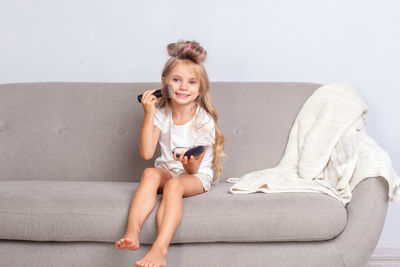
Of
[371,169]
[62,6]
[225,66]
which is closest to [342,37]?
[225,66]

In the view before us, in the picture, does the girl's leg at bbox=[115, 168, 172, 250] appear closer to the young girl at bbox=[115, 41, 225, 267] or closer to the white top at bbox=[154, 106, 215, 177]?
the young girl at bbox=[115, 41, 225, 267]

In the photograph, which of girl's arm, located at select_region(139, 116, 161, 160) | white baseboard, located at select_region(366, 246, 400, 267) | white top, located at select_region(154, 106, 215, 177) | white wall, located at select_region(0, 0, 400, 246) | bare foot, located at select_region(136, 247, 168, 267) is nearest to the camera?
bare foot, located at select_region(136, 247, 168, 267)

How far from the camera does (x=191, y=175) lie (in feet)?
6.84

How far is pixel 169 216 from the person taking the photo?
5.74 feet

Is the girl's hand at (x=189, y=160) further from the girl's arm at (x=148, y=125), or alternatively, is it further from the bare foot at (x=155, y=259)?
the bare foot at (x=155, y=259)

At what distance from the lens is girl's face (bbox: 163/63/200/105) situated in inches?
84.4

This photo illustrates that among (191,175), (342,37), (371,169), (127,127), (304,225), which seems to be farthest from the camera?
(342,37)

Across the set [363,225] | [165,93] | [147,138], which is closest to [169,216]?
[147,138]

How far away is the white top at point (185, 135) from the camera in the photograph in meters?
2.19

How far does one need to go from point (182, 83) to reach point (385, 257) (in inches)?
55.3

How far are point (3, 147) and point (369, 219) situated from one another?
167 cm

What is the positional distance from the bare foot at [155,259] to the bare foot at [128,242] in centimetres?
6

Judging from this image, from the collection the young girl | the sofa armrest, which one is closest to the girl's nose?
the young girl

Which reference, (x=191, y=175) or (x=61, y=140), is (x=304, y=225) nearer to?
(x=191, y=175)
